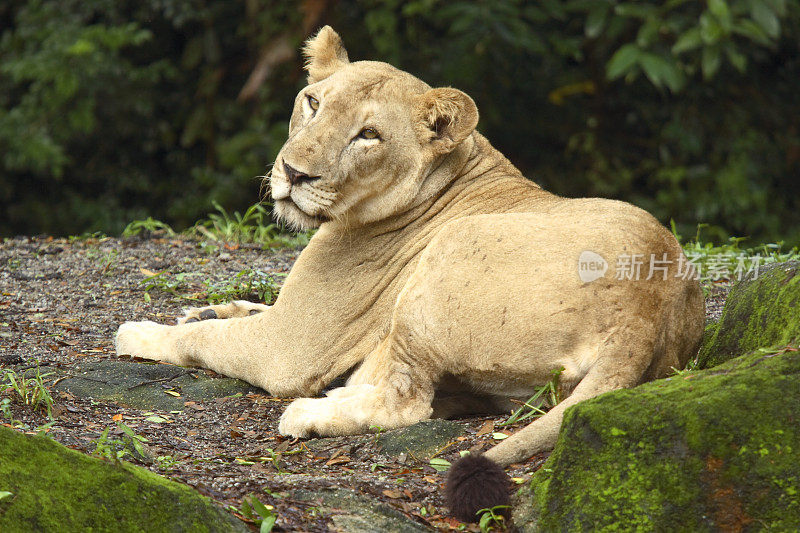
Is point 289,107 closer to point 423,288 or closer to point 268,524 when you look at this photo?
point 423,288

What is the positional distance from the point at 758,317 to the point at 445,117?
1.53m

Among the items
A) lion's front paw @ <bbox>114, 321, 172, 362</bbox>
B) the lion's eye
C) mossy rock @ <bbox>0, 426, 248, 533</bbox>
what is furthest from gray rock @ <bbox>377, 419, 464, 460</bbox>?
lion's front paw @ <bbox>114, 321, 172, 362</bbox>

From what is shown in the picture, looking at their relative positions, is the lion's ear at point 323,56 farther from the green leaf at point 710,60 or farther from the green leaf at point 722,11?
the green leaf at point 710,60

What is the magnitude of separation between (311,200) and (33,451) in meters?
1.86

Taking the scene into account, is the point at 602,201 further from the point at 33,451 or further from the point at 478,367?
the point at 33,451

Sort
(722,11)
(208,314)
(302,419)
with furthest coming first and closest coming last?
(722,11) < (208,314) < (302,419)

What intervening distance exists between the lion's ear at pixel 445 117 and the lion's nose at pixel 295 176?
548 millimetres

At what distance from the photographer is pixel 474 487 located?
8.98ft

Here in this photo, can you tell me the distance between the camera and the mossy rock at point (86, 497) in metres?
2.29

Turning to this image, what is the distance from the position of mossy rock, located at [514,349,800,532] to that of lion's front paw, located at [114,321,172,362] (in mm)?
2200

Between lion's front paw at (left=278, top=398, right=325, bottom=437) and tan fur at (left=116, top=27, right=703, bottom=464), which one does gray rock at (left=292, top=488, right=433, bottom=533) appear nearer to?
tan fur at (left=116, top=27, right=703, bottom=464)

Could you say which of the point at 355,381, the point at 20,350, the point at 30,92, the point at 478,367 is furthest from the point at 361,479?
the point at 30,92

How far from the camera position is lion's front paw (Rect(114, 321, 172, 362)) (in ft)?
14.8

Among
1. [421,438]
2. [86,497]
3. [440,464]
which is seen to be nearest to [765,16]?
[421,438]
